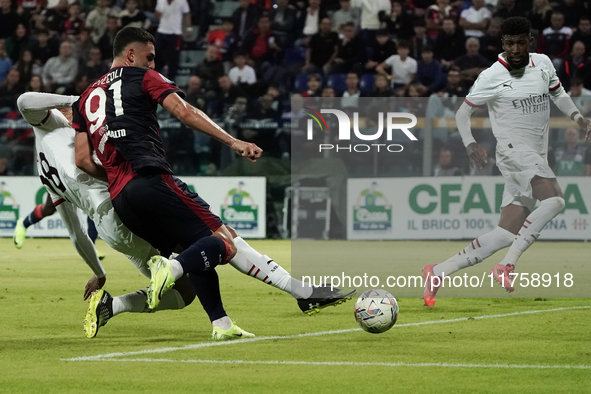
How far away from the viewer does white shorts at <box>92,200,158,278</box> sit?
6477mm

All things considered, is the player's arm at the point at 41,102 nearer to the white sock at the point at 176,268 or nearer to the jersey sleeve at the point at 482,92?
the white sock at the point at 176,268

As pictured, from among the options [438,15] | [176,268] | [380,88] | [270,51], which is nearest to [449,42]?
[438,15]

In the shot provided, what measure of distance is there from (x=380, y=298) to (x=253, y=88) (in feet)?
43.0

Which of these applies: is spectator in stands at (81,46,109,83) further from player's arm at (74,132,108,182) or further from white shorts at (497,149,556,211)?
player's arm at (74,132,108,182)

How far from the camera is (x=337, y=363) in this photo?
205 inches

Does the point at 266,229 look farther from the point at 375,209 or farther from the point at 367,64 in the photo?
the point at 375,209

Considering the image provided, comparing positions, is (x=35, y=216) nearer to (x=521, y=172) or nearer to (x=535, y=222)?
(x=521, y=172)

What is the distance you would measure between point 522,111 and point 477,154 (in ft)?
1.87

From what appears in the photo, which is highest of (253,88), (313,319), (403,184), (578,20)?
(578,20)

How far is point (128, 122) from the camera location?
5.85 metres

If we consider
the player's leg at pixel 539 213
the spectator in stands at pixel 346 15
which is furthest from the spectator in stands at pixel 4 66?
the player's leg at pixel 539 213

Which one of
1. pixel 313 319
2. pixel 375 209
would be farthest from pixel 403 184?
pixel 313 319

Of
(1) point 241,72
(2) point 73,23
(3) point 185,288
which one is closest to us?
(3) point 185,288

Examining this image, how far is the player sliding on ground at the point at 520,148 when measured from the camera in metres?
8.57
